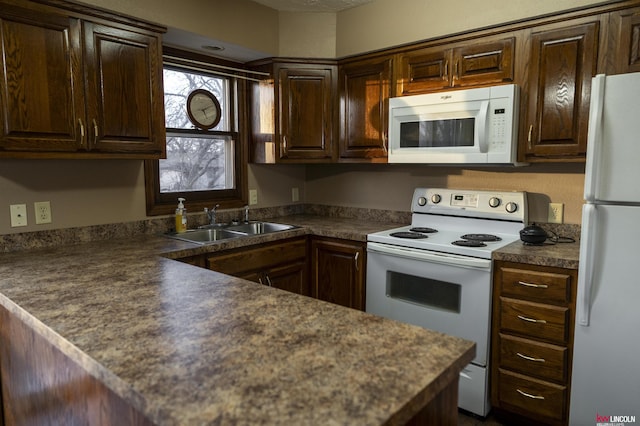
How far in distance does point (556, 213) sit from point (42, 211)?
2.90 metres

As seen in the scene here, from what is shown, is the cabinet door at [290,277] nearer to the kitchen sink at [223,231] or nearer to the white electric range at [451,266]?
the kitchen sink at [223,231]

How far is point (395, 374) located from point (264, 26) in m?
2.71

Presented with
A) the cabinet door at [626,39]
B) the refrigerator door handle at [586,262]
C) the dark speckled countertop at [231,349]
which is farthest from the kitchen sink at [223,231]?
the cabinet door at [626,39]

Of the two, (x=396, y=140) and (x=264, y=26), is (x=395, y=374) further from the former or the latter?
(x=264, y=26)

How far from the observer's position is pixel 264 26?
2.97m

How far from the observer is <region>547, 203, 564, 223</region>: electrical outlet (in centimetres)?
252

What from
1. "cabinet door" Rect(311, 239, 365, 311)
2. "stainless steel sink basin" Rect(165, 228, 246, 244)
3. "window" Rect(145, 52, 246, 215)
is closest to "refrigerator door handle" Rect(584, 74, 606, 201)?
"cabinet door" Rect(311, 239, 365, 311)

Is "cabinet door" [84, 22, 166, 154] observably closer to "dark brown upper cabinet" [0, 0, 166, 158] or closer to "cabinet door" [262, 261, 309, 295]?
"dark brown upper cabinet" [0, 0, 166, 158]

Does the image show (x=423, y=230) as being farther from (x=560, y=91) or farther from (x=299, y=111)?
(x=299, y=111)

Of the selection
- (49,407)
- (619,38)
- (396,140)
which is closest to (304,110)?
(396,140)

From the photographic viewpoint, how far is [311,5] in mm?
2971

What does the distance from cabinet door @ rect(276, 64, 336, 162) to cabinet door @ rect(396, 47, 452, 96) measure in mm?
563

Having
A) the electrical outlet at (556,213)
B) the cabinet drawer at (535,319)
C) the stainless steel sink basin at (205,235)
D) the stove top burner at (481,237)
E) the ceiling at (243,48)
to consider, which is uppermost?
the ceiling at (243,48)

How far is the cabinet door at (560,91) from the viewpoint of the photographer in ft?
7.09
